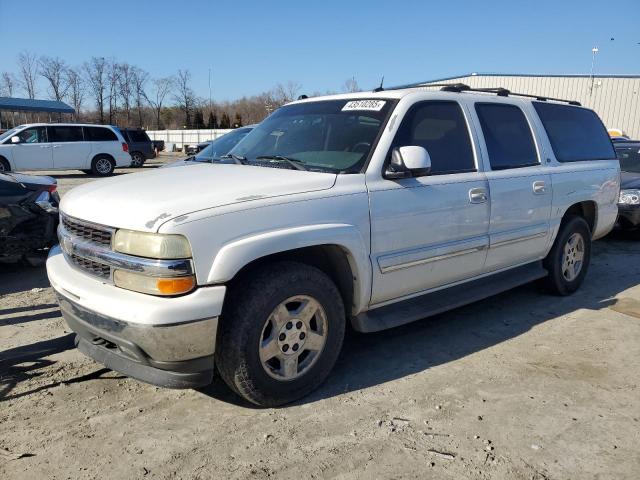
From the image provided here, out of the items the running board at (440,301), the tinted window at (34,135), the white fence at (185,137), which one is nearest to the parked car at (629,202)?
the running board at (440,301)

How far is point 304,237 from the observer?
3027 millimetres

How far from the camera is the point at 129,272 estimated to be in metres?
2.78

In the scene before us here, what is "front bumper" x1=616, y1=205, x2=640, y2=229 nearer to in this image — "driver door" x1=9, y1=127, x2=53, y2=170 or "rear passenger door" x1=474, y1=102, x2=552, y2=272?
"rear passenger door" x1=474, y1=102, x2=552, y2=272

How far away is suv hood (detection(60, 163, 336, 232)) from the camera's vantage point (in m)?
2.77

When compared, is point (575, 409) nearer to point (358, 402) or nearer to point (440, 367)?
point (440, 367)

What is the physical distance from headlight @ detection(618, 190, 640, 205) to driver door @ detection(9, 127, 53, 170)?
17.0 m

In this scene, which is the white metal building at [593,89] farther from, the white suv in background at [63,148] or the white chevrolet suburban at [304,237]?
the white chevrolet suburban at [304,237]

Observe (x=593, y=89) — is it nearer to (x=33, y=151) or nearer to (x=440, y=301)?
(x=33, y=151)

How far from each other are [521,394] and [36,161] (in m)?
18.2

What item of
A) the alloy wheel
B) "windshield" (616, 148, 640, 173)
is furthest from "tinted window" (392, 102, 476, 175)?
"windshield" (616, 148, 640, 173)

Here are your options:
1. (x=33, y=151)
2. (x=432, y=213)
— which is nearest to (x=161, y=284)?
(x=432, y=213)

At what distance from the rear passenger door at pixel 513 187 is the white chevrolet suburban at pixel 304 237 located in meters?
0.02

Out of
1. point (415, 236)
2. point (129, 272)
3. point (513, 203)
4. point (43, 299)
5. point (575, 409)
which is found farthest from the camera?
point (43, 299)

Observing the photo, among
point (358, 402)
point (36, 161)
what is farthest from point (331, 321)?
point (36, 161)
